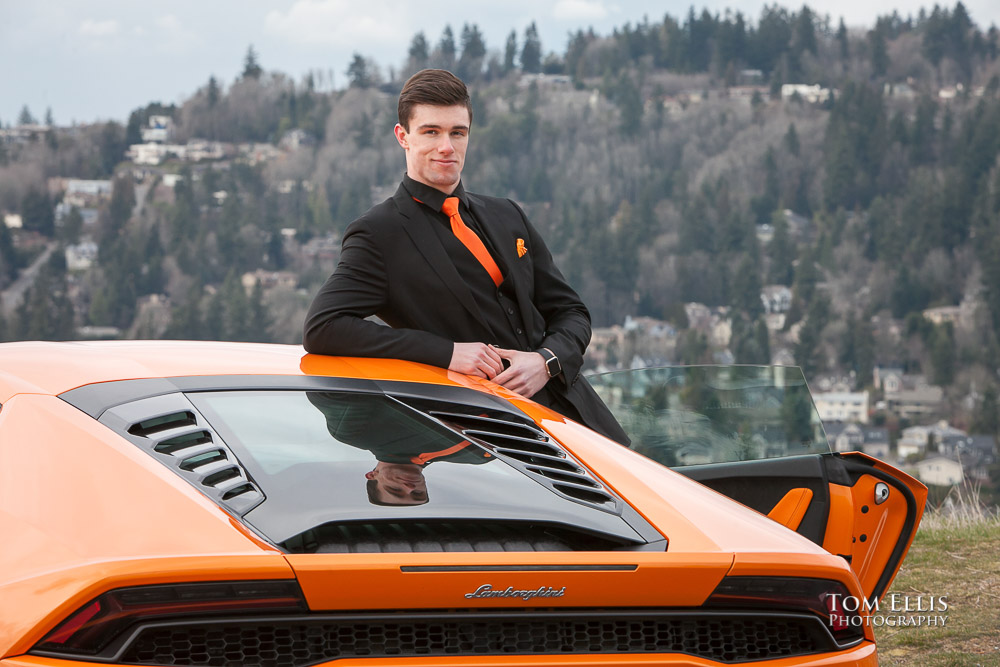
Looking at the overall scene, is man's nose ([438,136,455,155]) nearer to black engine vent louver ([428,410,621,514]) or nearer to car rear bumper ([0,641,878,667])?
black engine vent louver ([428,410,621,514])

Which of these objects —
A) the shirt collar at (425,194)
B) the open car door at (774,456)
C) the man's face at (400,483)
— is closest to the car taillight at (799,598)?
the man's face at (400,483)

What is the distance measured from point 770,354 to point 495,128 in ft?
207

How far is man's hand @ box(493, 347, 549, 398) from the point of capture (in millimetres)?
2559

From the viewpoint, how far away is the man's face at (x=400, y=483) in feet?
4.88

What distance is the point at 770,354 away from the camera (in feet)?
340

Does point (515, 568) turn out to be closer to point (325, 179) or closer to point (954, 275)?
point (954, 275)

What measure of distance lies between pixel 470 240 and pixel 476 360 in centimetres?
56

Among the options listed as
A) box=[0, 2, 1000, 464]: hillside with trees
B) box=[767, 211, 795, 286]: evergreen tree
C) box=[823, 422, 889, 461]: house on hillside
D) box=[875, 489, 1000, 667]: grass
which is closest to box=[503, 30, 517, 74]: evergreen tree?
box=[0, 2, 1000, 464]: hillside with trees

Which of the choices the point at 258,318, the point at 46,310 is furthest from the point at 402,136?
the point at 46,310

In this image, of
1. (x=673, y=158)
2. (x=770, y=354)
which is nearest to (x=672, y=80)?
(x=673, y=158)

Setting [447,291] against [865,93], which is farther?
[865,93]

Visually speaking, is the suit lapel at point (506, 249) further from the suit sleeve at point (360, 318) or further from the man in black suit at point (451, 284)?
the suit sleeve at point (360, 318)

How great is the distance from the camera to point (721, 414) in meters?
2.73

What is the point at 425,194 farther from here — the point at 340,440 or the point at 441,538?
the point at 441,538
